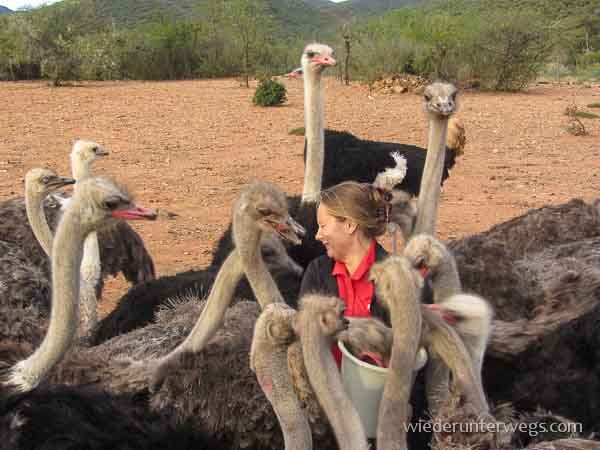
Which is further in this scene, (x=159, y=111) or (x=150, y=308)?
(x=159, y=111)

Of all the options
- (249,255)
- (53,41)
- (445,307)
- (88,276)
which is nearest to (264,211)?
(249,255)

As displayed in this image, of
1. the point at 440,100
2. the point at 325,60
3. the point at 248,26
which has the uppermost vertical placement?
the point at 248,26

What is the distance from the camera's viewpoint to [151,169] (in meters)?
8.78

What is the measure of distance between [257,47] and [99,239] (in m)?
19.8

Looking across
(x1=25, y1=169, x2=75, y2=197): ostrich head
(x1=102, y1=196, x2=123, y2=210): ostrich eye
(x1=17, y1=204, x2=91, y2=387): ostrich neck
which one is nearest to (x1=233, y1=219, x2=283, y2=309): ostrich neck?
(x1=102, y1=196, x2=123, y2=210): ostrich eye

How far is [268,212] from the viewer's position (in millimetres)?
2234

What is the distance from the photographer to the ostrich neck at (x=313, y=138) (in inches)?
173

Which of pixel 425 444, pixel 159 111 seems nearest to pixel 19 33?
pixel 159 111

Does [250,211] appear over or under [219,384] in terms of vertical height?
over

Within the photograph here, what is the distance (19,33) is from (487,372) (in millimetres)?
21077

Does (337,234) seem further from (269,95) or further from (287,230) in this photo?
(269,95)

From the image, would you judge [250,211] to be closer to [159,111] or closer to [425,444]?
[425,444]

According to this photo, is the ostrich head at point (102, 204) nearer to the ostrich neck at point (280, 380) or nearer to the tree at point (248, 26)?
the ostrich neck at point (280, 380)

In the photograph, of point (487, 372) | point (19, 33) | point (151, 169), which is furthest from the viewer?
point (19, 33)
